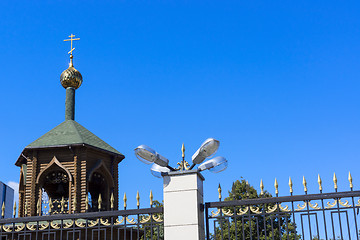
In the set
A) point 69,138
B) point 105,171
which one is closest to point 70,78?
point 69,138

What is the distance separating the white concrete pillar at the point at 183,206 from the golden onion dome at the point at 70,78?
46.0 ft

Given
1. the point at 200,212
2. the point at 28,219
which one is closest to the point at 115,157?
the point at 28,219

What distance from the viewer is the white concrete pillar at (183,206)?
28.2ft

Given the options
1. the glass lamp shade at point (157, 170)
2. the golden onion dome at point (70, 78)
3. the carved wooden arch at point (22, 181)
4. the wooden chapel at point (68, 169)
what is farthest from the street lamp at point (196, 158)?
the golden onion dome at point (70, 78)

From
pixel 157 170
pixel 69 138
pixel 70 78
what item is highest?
pixel 70 78

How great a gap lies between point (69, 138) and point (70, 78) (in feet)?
12.8

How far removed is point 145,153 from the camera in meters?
8.75

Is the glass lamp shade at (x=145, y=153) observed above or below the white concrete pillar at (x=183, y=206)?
above

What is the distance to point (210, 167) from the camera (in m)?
8.79

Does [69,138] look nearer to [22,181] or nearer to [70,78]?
[22,181]

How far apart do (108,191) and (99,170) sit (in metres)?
1.00

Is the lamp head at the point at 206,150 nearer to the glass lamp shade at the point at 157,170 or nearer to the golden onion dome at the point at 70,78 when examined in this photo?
the glass lamp shade at the point at 157,170

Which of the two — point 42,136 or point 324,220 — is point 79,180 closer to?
point 42,136

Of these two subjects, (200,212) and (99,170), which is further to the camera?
(99,170)
